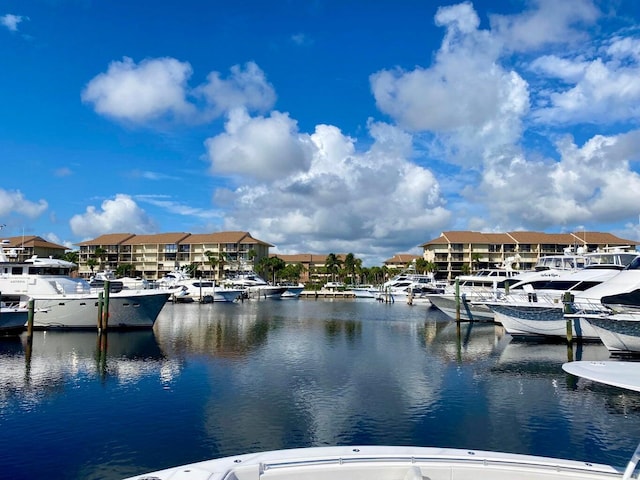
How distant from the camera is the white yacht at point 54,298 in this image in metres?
37.6

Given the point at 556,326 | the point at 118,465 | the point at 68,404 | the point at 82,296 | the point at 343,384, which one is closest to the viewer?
the point at 118,465

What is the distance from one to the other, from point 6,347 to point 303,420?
24249 millimetres

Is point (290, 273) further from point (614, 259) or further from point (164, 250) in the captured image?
point (614, 259)

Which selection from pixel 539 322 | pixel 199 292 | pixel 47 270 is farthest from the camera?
pixel 199 292

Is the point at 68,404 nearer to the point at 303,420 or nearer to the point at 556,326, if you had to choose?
the point at 303,420

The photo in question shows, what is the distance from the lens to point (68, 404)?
732 inches

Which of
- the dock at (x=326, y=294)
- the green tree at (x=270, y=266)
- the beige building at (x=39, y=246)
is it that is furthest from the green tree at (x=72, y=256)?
the dock at (x=326, y=294)

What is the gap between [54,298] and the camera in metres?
37.7

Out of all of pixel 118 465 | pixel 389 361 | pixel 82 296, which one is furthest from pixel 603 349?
pixel 82 296

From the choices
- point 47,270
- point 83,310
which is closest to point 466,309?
point 83,310

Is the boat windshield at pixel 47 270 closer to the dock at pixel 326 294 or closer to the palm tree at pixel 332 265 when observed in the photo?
the dock at pixel 326 294

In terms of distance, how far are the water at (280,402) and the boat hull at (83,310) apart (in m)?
3.70

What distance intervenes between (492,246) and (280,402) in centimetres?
11579

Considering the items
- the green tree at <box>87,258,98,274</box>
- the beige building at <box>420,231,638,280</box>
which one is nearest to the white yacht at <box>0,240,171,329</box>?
the green tree at <box>87,258,98,274</box>
